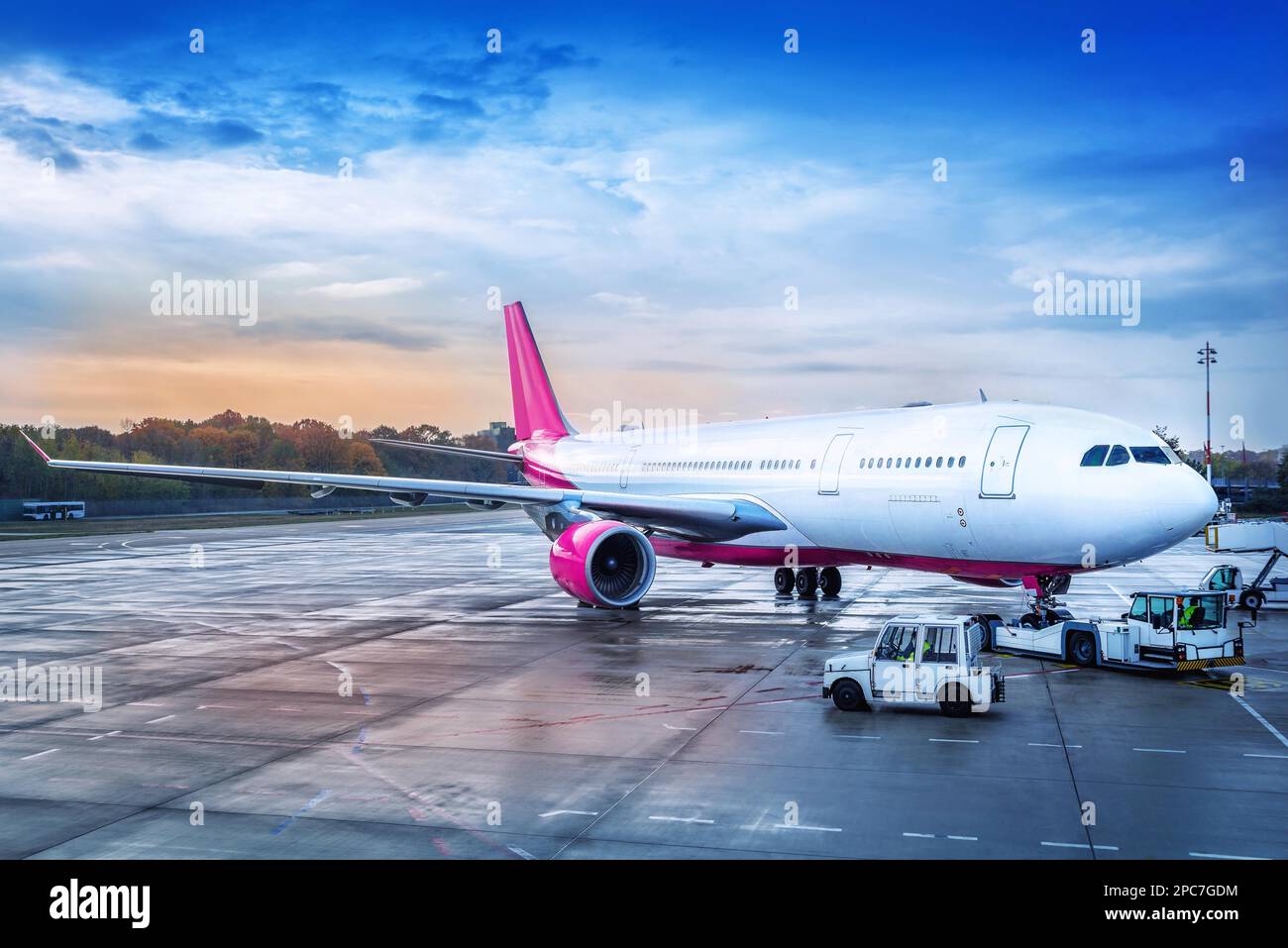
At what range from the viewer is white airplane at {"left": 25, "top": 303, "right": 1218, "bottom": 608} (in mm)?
18188

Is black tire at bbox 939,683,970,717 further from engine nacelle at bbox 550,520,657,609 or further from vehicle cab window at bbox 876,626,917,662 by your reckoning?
engine nacelle at bbox 550,520,657,609

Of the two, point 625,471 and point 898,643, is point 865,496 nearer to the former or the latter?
point 898,643

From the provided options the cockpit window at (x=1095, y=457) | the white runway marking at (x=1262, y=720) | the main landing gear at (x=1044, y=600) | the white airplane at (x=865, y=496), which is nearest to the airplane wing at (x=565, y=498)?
the white airplane at (x=865, y=496)

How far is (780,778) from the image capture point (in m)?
11.0

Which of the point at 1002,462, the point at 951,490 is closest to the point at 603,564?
the point at 951,490

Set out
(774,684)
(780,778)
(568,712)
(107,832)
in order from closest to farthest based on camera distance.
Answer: (107,832) → (780,778) → (568,712) → (774,684)

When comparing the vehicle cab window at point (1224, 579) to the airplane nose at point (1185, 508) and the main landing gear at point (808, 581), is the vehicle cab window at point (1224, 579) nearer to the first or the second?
the airplane nose at point (1185, 508)

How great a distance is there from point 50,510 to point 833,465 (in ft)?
250

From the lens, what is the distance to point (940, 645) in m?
14.8

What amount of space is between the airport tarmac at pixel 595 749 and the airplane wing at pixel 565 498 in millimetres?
2331

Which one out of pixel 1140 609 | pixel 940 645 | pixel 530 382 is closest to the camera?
pixel 940 645

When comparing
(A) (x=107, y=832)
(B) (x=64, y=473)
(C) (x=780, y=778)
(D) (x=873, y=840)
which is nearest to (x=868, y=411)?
(C) (x=780, y=778)
